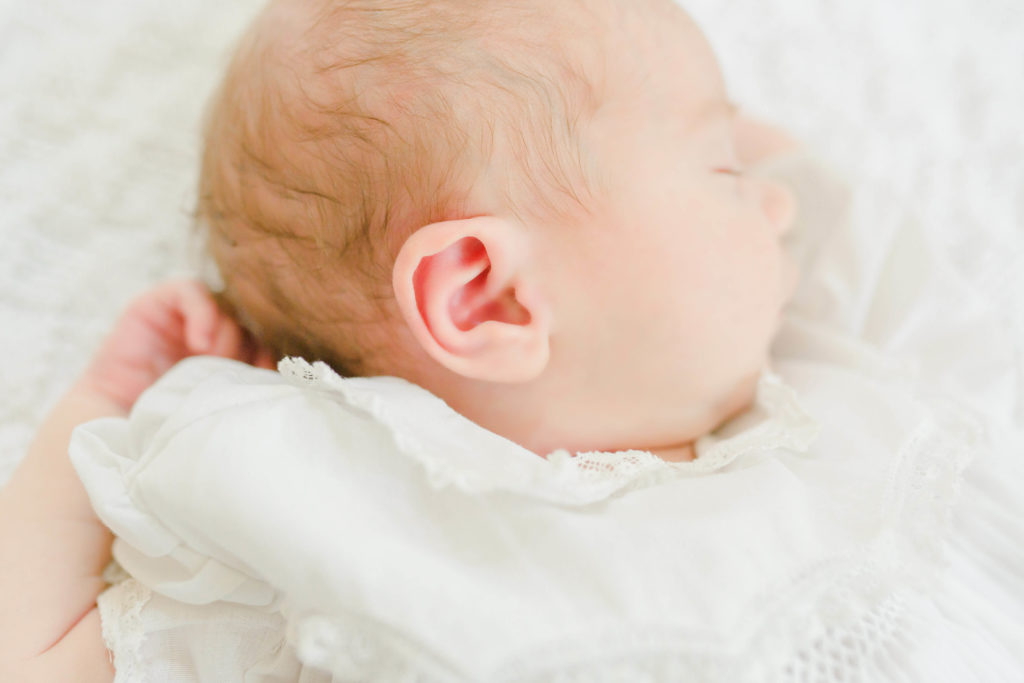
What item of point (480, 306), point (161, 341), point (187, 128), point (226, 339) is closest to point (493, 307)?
point (480, 306)

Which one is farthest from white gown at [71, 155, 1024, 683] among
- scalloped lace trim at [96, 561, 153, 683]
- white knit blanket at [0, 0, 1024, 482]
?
A: white knit blanket at [0, 0, 1024, 482]

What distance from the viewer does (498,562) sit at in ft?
2.31

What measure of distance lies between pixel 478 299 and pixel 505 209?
10cm

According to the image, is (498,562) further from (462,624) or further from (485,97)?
(485,97)

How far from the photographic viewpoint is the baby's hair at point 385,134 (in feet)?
2.53

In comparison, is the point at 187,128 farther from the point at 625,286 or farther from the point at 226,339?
the point at 625,286

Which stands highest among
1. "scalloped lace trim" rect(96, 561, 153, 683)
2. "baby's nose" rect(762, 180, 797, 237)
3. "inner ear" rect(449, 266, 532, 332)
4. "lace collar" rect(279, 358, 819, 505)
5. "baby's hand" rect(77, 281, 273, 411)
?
"baby's nose" rect(762, 180, 797, 237)

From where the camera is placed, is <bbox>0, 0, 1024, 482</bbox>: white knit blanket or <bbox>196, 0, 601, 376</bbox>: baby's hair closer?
<bbox>196, 0, 601, 376</bbox>: baby's hair

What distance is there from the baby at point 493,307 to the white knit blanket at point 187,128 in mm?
292

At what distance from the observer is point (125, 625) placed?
80cm

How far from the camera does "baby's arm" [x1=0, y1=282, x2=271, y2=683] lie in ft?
2.64

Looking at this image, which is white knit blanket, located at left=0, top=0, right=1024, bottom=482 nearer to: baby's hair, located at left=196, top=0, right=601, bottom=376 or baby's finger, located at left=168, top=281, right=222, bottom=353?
baby's finger, located at left=168, top=281, right=222, bottom=353

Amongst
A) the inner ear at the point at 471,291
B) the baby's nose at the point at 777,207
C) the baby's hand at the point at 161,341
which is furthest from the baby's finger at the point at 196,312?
the baby's nose at the point at 777,207

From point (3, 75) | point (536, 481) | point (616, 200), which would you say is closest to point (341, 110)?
point (616, 200)
